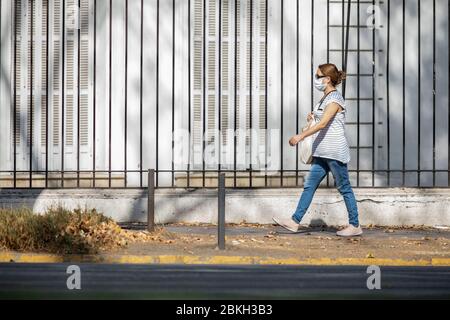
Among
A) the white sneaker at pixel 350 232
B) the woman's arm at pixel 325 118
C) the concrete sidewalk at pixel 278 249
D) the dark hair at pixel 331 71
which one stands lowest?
the concrete sidewalk at pixel 278 249

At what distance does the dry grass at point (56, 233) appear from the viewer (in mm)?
11359

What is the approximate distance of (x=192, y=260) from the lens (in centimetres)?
1112

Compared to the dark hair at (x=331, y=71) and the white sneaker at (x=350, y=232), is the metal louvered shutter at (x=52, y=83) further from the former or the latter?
the white sneaker at (x=350, y=232)

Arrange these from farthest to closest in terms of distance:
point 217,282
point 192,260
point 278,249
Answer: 1. point 278,249
2. point 192,260
3. point 217,282

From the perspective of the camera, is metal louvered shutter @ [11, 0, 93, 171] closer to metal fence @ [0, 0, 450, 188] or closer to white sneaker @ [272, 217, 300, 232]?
metal fence @ [0, 0, 450, 188]

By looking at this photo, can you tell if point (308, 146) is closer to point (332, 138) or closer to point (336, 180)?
point (332, 138)

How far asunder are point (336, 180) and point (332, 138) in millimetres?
456

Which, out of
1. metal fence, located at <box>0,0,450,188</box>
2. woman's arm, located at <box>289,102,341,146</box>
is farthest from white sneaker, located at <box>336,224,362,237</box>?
metal fence, located at <box>0,0,450,188</box>

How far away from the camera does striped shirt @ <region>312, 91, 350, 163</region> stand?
12672 mm

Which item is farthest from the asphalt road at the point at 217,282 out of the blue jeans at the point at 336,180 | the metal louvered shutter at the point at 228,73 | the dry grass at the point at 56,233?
the metal louvered shutter at the point at 228,73

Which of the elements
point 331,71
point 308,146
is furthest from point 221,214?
point 331,71

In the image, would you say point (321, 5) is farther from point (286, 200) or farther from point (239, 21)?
point (286, 200)

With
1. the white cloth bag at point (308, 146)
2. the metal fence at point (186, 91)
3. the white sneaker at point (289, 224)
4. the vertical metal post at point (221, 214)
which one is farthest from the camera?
the metal fence at point (186, 91)
